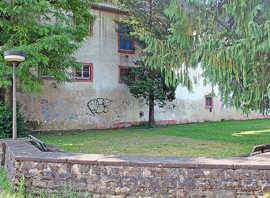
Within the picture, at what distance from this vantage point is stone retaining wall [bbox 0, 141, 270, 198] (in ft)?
13.0

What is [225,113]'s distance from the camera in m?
22.5

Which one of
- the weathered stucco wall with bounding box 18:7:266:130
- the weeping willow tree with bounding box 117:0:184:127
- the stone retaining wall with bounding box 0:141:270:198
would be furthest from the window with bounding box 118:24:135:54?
the stone retaining wall with bounding box 0:141:270:198

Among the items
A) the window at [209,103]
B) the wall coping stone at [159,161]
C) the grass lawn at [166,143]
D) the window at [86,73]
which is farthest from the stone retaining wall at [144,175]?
the window at [209,103]

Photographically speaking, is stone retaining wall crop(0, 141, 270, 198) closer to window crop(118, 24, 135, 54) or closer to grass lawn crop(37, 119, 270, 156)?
grass lawn crop(37, 119, 270, 156)

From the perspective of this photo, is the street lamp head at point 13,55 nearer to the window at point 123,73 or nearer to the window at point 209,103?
the window at point 123,73

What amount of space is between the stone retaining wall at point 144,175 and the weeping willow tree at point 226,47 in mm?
3515

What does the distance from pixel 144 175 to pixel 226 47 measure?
454cm

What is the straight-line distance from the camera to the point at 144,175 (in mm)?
4180

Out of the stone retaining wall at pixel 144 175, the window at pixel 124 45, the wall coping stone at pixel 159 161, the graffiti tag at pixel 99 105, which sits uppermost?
the window at pixel 124 45

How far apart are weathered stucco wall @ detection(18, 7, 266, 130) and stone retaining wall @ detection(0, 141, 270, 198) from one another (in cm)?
1043

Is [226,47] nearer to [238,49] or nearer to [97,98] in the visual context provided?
[238,49]

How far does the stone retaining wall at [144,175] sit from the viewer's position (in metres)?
3.95

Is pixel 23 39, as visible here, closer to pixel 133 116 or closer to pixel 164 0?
pixel 164 0

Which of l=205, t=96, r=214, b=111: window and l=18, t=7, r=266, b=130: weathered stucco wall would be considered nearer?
l=18, t=7, r=266, b=130: weathered stucco wall
